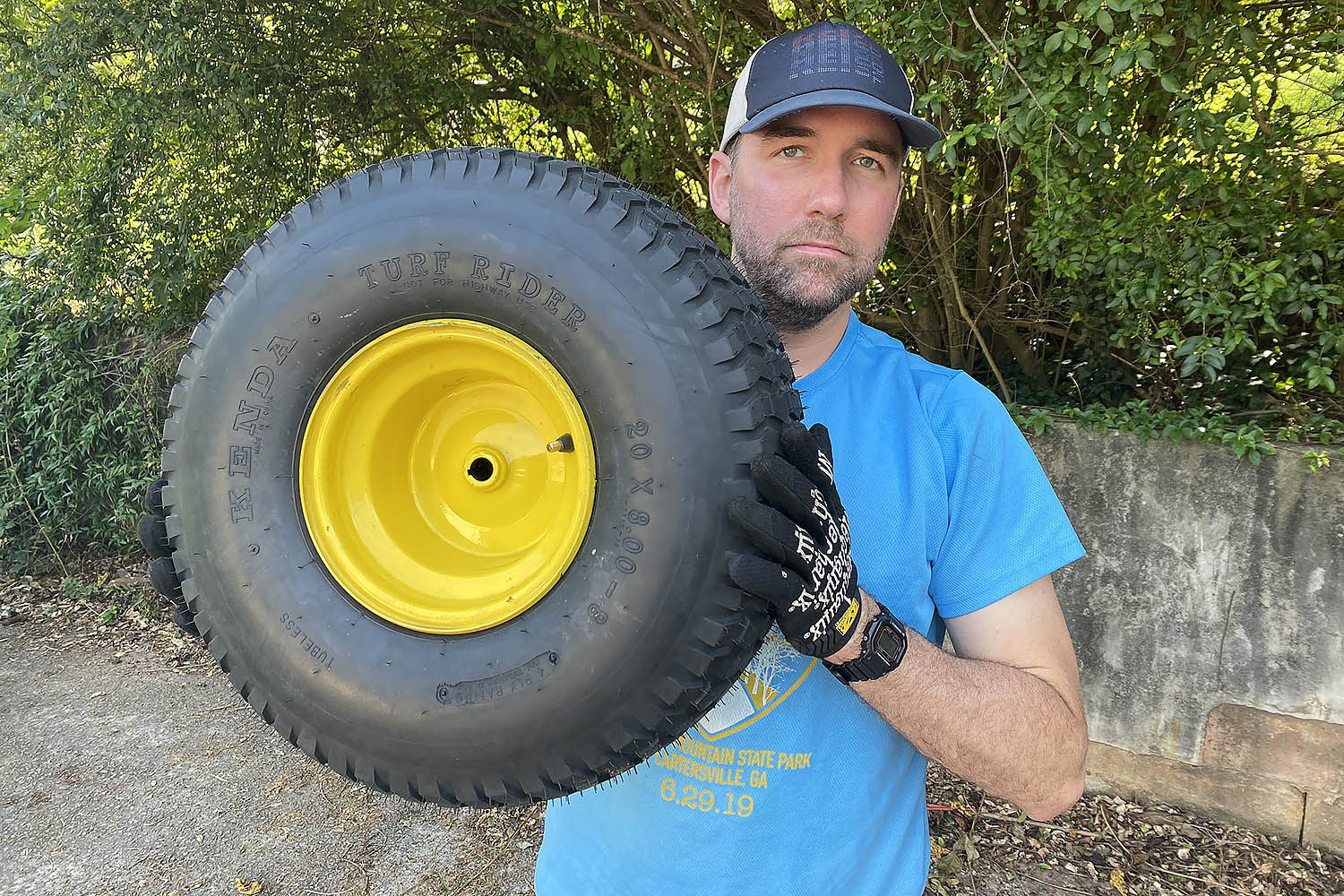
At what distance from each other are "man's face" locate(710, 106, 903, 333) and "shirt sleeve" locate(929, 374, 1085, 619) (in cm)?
34

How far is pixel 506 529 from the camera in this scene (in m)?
1.31

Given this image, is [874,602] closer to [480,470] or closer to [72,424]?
[480,470]

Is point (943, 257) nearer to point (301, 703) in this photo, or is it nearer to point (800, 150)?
point (800, 150)

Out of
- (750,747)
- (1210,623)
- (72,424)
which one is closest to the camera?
(750,747)

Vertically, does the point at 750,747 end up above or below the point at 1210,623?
below

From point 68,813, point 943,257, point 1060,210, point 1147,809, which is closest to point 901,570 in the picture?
point 1060,210

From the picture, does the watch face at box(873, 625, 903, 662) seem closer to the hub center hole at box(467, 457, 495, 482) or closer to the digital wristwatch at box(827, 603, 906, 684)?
the digital wristwatch at box(827, 603, 906, 684)

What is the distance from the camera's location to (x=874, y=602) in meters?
1.20

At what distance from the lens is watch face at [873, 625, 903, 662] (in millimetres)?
1161

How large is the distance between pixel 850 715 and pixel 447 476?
84 centimetres

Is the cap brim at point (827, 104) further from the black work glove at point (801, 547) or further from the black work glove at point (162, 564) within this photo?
the black work glove at point (162, 564)

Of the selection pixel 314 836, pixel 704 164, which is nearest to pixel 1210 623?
pixel 704 164

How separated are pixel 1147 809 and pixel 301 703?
3.68 meters

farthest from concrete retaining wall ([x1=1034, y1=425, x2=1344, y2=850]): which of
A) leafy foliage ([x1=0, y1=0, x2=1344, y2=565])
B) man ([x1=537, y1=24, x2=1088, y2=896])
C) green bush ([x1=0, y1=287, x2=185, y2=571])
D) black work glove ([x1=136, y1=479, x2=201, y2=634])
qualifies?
A: green bush ([x1=0, y1=287, x2=185, y2=571])
